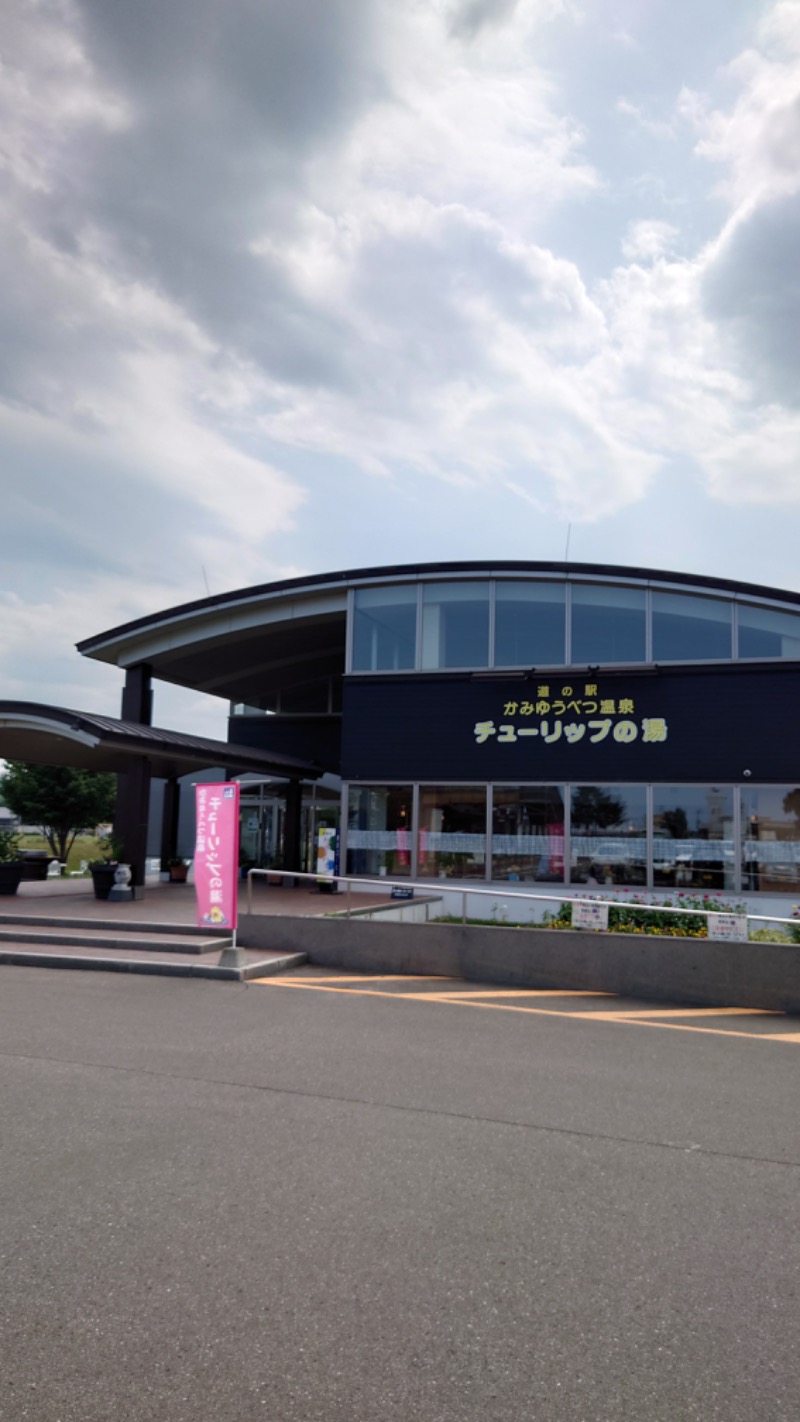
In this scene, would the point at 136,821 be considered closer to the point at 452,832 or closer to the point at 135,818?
the point at 135,818

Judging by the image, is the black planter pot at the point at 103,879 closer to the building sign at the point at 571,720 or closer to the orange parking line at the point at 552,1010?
the building sign at the point at 571,720

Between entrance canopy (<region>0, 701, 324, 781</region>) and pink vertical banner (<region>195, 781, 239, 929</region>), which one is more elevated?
entrance canopy (<region>0, 701, 324, 781</region>)

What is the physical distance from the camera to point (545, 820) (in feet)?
59.5

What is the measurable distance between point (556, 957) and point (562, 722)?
25.6 ft

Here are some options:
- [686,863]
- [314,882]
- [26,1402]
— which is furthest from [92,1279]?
[314,882]

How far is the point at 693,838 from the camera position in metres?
17.2

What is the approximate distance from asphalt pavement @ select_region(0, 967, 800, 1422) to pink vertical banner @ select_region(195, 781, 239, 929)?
12.8 ft

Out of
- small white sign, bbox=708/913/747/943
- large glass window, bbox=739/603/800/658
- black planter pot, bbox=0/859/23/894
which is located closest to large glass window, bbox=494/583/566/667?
large glass window, bbox=739/603/800/658

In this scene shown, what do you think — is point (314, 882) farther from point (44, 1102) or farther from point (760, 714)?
point (44, 1102)

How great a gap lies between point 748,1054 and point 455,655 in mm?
12148

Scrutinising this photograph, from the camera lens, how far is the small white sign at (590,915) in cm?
1130

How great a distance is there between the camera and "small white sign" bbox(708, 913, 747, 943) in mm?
10422

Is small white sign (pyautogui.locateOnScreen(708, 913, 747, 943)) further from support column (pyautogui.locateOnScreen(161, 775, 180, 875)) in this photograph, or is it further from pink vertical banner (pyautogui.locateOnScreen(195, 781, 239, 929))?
support column (pyautogui.locateOnScreen(161, 775, 180, 875))

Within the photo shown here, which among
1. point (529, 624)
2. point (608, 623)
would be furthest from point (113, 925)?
point (608, 623)
